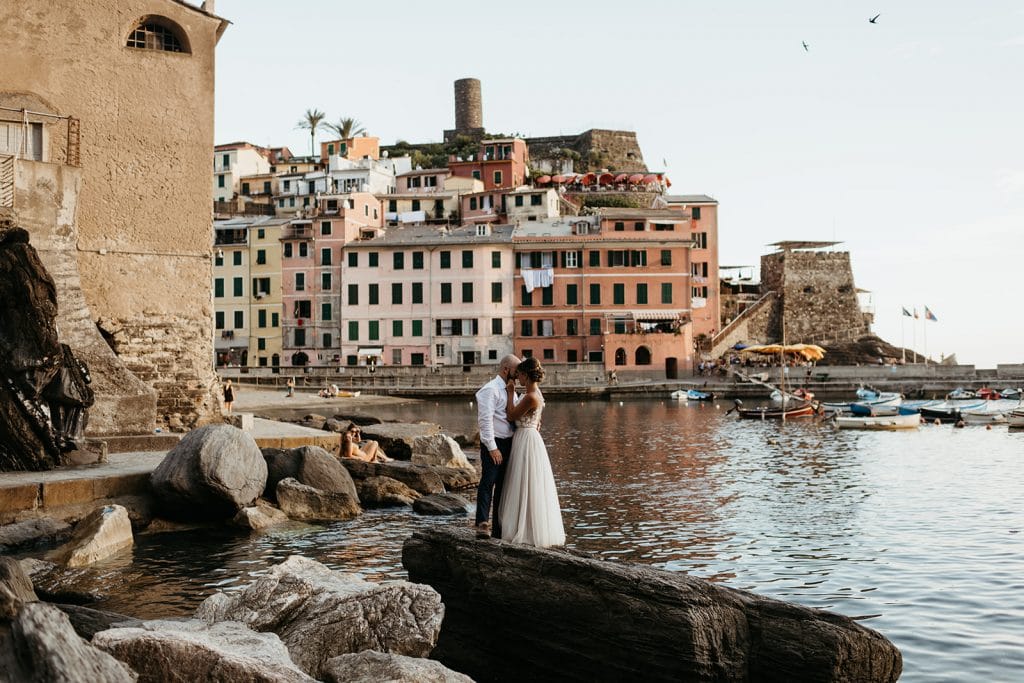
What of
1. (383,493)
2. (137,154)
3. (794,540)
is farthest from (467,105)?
(794,540)

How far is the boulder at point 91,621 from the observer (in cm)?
757

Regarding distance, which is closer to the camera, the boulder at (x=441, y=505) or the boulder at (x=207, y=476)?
the boulder at (x=207, y=476)

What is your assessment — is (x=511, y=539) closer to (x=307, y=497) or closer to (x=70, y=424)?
(x=307, y=497)

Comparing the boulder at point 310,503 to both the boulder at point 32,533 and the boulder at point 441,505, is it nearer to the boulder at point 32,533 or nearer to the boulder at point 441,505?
the boulder at point 441,505

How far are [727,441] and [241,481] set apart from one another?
20.9m

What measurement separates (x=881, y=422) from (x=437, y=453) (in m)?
22.8

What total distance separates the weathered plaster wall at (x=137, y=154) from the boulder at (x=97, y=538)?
8635mm

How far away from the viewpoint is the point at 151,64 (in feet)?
Result: 70.1

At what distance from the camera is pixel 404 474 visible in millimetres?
19281

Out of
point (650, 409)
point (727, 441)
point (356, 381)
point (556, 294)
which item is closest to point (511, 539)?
point (727, 441)

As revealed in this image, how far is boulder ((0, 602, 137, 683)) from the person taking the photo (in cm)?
525

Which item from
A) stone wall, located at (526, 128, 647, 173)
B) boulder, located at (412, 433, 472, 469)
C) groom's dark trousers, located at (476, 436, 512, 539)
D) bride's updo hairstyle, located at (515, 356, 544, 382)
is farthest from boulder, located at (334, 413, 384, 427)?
stone wall, located at (526, 128, 647, 173)


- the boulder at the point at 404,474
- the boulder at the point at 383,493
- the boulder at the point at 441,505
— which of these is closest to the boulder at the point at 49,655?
the boulder at the point at 441,505

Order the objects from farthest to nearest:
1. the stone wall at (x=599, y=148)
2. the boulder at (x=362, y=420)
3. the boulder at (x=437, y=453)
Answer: the stone wall at (x=599, y=148), the boulder at (x=362, y=420), the boulder at (x=437, y=453)
